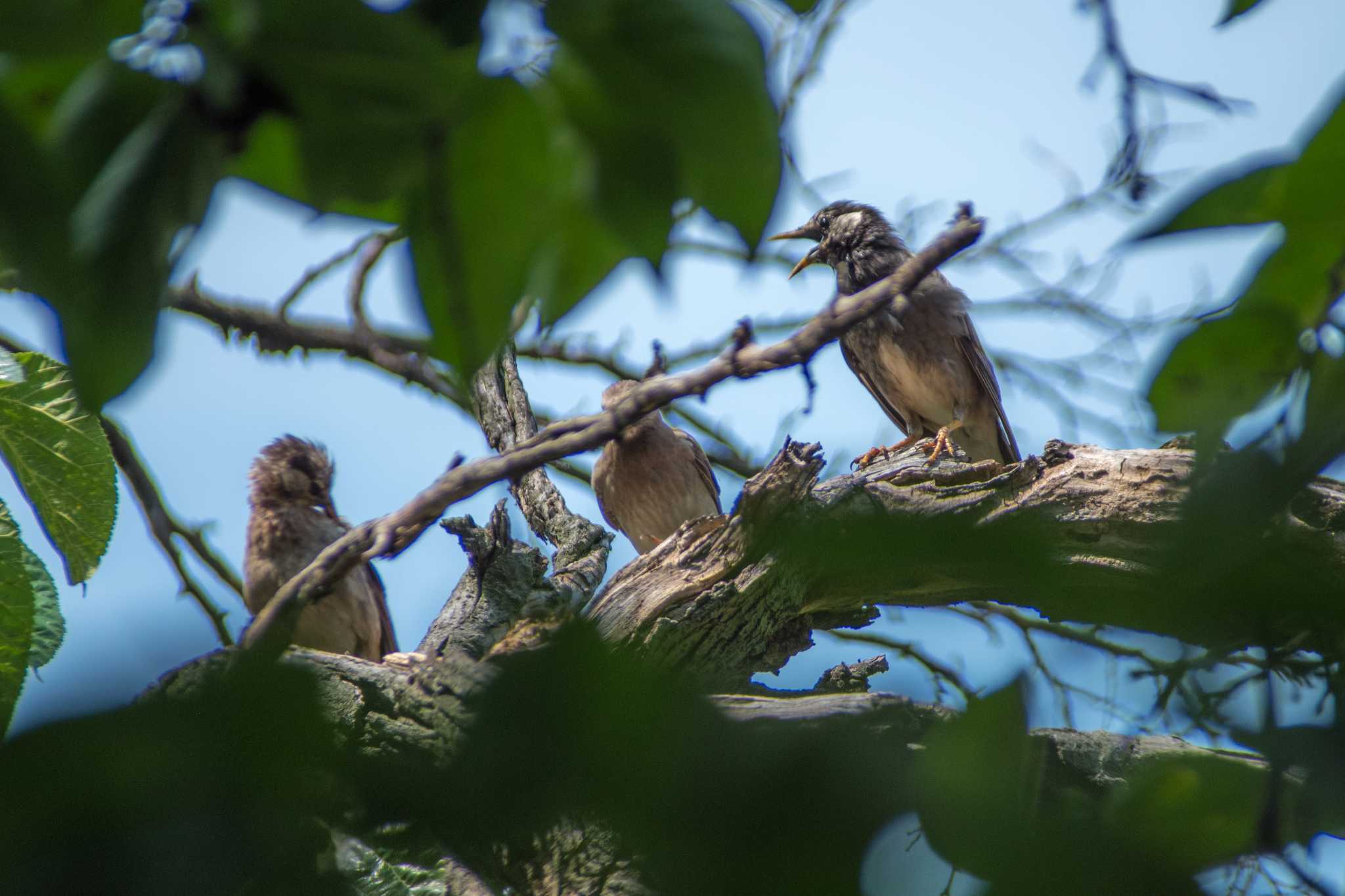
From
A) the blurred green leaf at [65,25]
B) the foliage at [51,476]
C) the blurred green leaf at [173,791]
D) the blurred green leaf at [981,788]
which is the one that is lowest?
the blurred green leaf at [981,788]

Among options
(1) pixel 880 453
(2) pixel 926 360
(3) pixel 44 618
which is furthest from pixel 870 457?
(3) pixel 44 618

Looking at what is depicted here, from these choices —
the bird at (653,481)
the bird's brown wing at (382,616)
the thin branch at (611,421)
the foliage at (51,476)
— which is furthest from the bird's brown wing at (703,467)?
the thin branch at (611,421)

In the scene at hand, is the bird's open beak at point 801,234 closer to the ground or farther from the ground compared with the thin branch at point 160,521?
farther from the ground

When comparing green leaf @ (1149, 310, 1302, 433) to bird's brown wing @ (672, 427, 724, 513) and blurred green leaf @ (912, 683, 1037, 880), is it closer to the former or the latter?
blurred green leaf @ (912, 683, 1037, 880)

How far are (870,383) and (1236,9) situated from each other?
232 inches

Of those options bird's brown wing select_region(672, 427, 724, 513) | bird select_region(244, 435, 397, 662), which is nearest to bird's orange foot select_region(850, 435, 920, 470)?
bird's brown wing select_region(672, 427, 724, 513)

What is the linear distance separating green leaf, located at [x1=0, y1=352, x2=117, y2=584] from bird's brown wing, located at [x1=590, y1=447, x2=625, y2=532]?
4.27 meters

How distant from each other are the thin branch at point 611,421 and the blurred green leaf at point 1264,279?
337 millimetres

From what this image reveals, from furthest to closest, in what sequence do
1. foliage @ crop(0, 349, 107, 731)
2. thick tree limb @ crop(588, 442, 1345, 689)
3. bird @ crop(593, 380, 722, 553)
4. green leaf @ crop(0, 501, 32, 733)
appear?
bird @ crop(593, 380, 722, 553) → thick tree limb @ crop(588, 442, 1345, 689) → foliage @ crop(0, 349, 107, 731) → green leaf @ crop(0, 501, 32, 733)

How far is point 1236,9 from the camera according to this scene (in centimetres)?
75

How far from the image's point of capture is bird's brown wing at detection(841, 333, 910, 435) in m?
6.52

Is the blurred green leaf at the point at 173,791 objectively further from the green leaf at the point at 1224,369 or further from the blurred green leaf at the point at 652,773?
the green leaf at the point at 1224,369

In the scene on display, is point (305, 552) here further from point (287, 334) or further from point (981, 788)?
point (981, 788)

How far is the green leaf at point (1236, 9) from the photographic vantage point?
74cm
